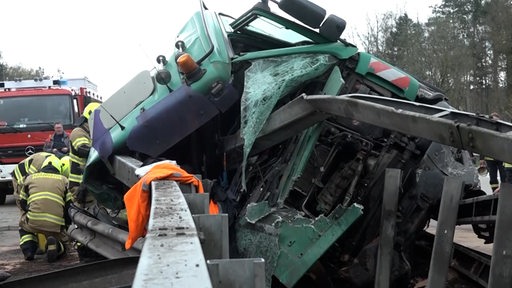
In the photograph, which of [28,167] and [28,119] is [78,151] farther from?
[28,119]

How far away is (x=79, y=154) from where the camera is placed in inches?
240

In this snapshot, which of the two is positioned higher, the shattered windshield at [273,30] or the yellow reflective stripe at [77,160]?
the shattered windshield at [273,30]

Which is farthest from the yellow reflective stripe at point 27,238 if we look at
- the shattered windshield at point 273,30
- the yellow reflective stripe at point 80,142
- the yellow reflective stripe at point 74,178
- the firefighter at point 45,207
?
the shattered windshield at point 273,30

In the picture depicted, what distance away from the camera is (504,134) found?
2221 millimetres

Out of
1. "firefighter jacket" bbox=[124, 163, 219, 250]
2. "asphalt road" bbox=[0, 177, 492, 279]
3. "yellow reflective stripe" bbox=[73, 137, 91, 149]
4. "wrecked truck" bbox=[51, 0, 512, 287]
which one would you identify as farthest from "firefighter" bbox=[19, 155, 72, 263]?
"firefighter jacket" bbox=[124, 163, 219, 250]

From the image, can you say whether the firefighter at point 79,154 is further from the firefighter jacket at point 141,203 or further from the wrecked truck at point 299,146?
the firefighter jacket at point 141,203

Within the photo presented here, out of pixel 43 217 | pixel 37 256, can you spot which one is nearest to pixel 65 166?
pixel 43 217

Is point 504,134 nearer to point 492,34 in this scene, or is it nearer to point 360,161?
point 360,161

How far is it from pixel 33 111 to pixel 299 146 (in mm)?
9877

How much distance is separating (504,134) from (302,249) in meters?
1.35

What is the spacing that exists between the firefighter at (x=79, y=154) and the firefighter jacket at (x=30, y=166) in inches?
17.5

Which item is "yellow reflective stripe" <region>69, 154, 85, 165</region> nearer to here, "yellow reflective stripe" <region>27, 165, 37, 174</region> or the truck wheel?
"yellow reflective stripe" <region>27, 165, 37, 174</region>

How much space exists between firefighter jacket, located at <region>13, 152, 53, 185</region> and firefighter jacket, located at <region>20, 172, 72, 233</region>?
100mm

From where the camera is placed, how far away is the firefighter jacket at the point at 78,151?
6086 mm
